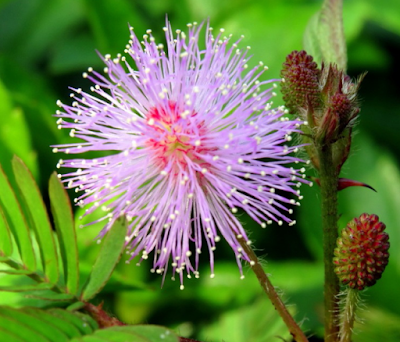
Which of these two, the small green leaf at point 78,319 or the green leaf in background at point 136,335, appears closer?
the green leaf in background at point 136,335

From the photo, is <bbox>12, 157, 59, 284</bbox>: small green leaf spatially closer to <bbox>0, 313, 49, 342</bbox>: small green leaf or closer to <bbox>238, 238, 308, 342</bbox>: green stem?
<bbox>0, 313, 49, 342</bbox>: small green leaf

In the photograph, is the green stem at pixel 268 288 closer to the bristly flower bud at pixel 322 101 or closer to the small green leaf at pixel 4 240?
the bristly flower bud at pixel 322 101

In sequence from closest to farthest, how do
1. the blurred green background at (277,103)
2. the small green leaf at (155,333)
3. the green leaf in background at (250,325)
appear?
1. the small green leaf at (155,333)
2. the green leaf in background at (250,325)
3. the blurred green background at (277,103)

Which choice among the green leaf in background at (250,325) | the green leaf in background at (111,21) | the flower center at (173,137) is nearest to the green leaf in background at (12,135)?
the green leaf in background at (111,21)

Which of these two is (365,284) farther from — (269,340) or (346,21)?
(346,21)

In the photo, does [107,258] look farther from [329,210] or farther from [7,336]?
[329,210]

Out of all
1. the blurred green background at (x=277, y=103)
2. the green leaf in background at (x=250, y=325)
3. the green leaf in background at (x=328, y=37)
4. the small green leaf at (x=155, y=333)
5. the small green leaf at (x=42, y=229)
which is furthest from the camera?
the blurred green background at (x=277, y=103)

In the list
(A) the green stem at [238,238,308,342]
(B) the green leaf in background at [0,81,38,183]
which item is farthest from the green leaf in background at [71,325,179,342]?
(B) the green leaf in background at [0,81,38,183]

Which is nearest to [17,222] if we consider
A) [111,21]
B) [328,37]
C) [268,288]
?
[268,288]
